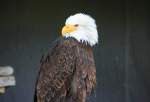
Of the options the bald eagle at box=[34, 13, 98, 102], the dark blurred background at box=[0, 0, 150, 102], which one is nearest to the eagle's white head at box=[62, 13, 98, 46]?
the bald eagle at box=[34, 13, 98, 102]

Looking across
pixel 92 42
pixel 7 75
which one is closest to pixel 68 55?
pixel 92 42

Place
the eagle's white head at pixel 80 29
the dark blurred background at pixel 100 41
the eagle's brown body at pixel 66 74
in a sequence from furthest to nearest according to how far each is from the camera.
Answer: the dark blurred background at pixel 100 41 → the eagle's white head at pixel 80 29 → the eagle's brown body at pixel 66 74

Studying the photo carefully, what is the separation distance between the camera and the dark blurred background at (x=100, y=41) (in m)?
6.48

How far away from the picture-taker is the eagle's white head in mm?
4352

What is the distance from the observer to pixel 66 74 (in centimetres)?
426

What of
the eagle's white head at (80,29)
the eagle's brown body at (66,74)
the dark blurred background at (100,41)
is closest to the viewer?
the eagle's brown body at (66,74)

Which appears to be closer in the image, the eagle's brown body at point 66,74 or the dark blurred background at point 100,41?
the eagle's brown body at point 66,74

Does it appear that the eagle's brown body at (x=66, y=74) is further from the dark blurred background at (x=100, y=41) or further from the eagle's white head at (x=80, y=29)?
the dark blurred background at (x=100, y=41)

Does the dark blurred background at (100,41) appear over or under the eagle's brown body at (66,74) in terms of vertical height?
over

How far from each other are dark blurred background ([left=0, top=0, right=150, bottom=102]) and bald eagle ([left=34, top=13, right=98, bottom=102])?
2162 millimetres

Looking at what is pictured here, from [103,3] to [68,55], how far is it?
8.14ft

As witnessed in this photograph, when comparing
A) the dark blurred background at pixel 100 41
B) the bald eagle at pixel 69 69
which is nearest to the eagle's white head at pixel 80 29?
the bald eagle at pixel 69 69

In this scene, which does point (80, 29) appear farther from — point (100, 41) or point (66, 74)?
point (100, 41)

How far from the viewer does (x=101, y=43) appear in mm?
6730
